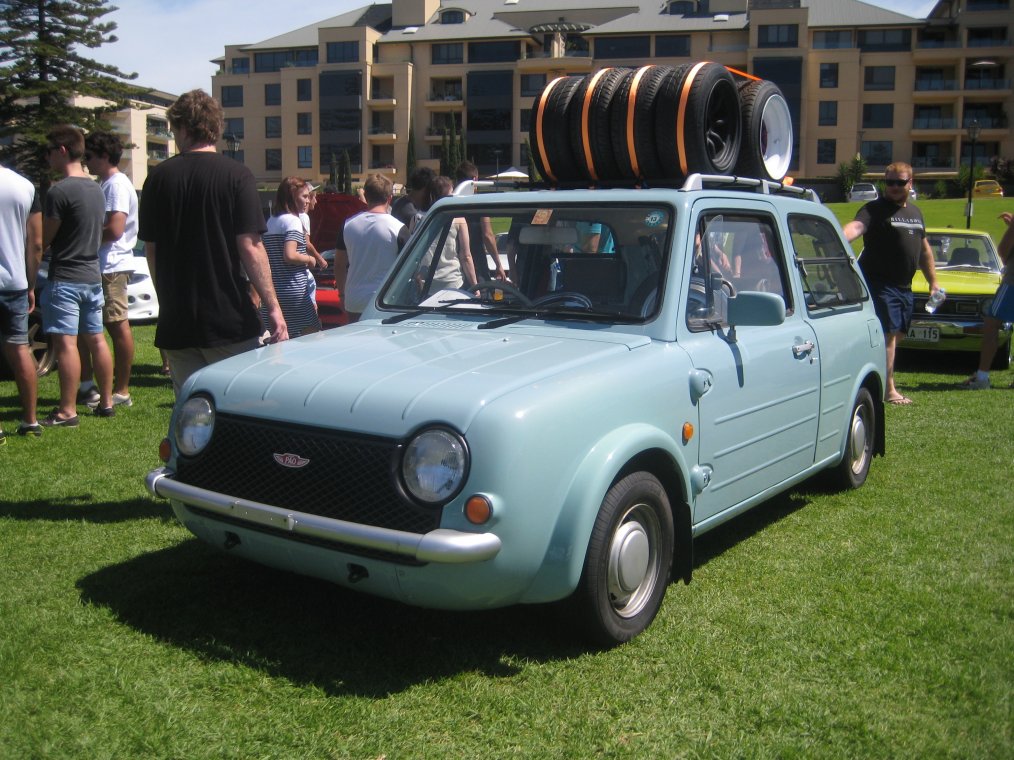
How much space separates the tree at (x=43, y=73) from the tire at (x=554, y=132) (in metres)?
38.9

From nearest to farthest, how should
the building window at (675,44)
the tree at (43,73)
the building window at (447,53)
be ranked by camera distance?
the tree at (43,73)
the building window at (675,44)
the building window at (447,53)

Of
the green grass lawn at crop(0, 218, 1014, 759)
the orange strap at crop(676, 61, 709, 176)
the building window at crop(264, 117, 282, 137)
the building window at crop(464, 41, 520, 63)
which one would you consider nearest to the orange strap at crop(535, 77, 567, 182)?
the orange strap at crop(676, 61, 709, 176)

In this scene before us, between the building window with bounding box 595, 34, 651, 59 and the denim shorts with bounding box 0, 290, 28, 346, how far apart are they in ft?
229

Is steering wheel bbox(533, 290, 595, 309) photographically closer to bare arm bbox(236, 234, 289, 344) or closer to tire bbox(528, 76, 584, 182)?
tire bbox(528, 76, 584, 182)

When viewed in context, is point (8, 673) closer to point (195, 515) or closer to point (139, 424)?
point (195, 515)

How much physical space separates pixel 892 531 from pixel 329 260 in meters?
12.0

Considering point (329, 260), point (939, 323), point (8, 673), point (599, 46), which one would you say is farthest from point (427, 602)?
point (599, 46)

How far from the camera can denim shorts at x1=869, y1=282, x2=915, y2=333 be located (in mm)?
8680

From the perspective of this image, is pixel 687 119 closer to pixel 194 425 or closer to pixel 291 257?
pixel 194 425

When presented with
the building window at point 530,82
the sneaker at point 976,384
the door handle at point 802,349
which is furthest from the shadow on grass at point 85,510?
the building window at point 530,82

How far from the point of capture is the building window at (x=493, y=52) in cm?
7475

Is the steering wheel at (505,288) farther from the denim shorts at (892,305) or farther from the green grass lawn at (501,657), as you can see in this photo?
the denim shorts at (892,305)

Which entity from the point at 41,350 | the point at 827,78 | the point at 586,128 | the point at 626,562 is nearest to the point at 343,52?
the point at 827,78

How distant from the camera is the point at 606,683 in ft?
11.3
